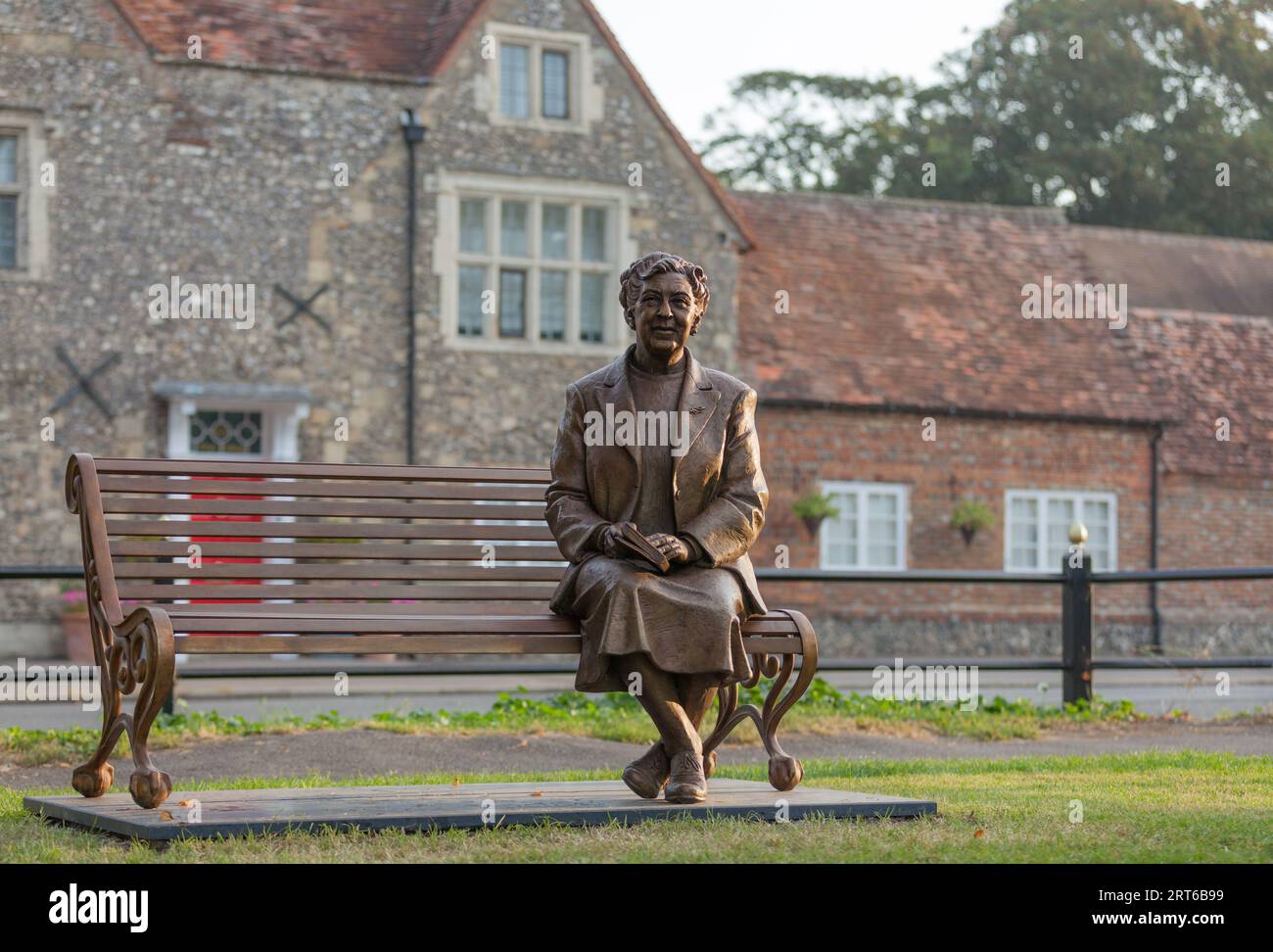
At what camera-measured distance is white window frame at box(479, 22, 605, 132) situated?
76.4 feet

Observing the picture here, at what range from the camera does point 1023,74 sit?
43.6m

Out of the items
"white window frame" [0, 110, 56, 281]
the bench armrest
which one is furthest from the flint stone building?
the bench armrest

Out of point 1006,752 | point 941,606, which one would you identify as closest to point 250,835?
point 1006,752

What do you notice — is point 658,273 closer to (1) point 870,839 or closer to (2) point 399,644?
(2) point 399,644

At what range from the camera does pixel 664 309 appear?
6914mm

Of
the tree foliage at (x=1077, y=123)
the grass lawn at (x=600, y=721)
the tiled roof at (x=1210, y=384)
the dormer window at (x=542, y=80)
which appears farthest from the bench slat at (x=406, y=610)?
the tree foliage at (x=1077, y=123)

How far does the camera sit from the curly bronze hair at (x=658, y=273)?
6945 millimetres

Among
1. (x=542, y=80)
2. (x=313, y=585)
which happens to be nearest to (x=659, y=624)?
Result: (x=313, y=585)

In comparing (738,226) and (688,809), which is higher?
(738,226)

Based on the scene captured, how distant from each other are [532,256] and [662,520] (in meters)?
16.8

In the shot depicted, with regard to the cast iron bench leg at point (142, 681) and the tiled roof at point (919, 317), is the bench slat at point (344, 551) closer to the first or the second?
the cast iron bench leg at point (142, 681)

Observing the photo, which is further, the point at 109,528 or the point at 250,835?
the point at 109,528
